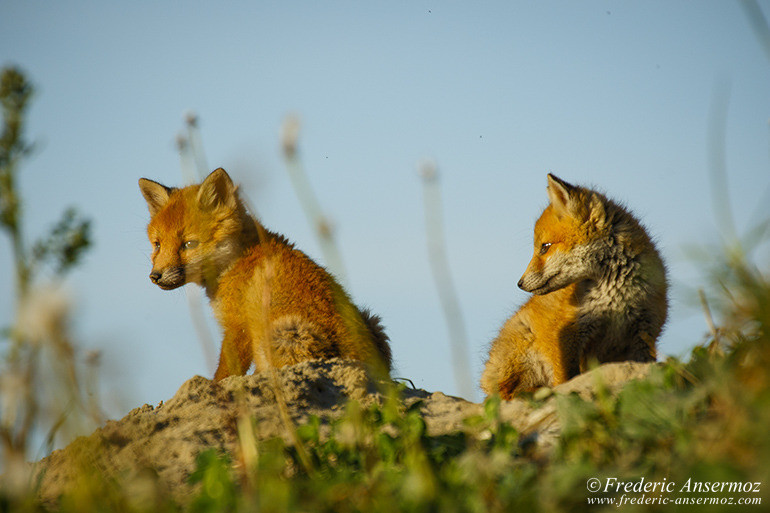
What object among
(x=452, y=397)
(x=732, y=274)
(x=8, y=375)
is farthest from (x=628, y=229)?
(x=8, y=375)

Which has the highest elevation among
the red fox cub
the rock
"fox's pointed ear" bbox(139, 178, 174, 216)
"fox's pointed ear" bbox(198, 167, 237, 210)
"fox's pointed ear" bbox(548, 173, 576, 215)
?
"fox's pointed ear" bbox(139, 178, 174, 216)

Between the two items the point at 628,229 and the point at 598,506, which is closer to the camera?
the point at 598,506

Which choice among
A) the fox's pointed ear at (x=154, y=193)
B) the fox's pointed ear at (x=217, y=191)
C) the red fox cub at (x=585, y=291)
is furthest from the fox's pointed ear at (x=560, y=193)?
the fox's pointed ear at (x=154, y=193)

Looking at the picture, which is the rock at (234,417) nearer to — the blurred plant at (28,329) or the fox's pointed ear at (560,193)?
the blurred plant at (28,329)

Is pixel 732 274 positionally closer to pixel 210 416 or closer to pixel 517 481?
pixel 517 481

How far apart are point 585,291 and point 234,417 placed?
386 centimetres

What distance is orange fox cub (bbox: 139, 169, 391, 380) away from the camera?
6066mm

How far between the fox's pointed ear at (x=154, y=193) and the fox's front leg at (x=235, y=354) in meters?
2.12

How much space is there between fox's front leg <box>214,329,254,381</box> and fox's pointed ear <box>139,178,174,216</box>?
83.4 inches

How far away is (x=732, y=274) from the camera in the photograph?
288 centimetres

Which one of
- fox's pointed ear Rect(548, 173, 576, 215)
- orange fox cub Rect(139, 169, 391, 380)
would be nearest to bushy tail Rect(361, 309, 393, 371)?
orange fox cub Rect(139, 169, 391, 380)

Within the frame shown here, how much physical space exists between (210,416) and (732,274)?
3.40m

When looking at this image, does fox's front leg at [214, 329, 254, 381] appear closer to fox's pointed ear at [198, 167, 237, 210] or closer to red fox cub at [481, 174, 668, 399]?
fox's pointed ear at [198, 167, 237, 210]

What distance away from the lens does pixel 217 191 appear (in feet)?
23.8
